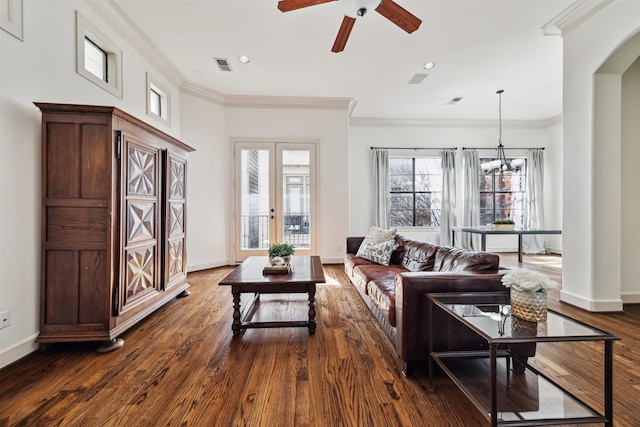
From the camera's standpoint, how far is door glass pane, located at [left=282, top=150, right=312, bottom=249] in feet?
17.2

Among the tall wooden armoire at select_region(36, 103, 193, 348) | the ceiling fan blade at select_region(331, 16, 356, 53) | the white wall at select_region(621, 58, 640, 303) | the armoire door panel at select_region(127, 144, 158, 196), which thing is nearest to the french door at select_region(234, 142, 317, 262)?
the armoire door panel at select_region(127, 144, 158, 196)

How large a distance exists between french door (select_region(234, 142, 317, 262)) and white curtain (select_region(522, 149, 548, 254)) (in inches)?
210

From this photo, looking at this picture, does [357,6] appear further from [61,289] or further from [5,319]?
[5,319]

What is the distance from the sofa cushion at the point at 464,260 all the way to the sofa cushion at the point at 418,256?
0.08 m

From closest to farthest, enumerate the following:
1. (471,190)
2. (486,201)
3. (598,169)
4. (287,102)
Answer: (598,169), (287,102), (471,190), (486,201)

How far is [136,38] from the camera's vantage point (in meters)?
3.38

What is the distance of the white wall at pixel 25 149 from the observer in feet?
6.16

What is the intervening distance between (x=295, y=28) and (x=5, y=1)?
94.5 inches

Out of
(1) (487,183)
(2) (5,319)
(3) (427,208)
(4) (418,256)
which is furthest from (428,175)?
(2) (5,319)

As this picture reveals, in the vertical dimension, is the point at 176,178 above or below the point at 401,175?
below

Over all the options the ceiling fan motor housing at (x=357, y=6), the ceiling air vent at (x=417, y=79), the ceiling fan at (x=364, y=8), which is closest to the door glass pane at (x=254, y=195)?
the ceiling air vent at (x=417, y=79)

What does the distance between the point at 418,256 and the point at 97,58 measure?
4.12m

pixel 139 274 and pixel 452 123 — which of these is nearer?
pixel 139 274

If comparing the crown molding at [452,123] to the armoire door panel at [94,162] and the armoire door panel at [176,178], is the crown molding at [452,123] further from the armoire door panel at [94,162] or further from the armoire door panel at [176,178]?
the armoire door panel at [94,162]
